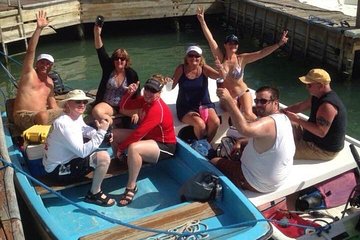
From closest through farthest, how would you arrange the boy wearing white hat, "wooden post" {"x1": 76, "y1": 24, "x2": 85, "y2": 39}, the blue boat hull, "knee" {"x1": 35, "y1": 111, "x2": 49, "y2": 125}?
the blue boat hull
the boy wearing white hat
"knee" {"x1": 35, "y1": 111, "x2": 49, "y2": 125}
"wooden post" {"x1": 76, "y1": 24, "x2": 85, "y2": 39}

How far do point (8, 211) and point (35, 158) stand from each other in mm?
1592

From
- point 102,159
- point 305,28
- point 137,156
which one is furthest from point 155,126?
point 305,28

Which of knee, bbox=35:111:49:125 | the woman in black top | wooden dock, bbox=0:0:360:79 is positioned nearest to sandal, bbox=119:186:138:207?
the woman in black top

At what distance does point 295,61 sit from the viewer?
1652cm

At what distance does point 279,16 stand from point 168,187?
40.0ft

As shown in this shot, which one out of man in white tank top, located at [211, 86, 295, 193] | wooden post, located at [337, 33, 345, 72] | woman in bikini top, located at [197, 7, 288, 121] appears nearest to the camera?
man in white tank top, located at [211, 86, 295, 193]

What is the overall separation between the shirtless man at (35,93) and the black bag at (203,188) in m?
2.42

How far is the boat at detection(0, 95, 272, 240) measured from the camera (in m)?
5.16

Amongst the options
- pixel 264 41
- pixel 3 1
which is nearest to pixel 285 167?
pixel 264 41

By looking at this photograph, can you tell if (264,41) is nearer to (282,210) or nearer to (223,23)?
(223,23)

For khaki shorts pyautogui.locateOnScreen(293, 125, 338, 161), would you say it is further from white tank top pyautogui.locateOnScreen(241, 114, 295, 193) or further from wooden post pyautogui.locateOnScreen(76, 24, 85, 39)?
wooden post pyautogui.locateOnScreen(76, 24, 85, 39)

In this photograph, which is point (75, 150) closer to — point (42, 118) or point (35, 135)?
point (35, 135)

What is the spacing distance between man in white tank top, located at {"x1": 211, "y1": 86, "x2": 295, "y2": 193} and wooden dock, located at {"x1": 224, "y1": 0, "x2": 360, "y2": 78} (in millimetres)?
9317

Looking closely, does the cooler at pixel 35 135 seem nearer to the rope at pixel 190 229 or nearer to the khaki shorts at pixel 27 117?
the khaki shorts at pixel 27 117
